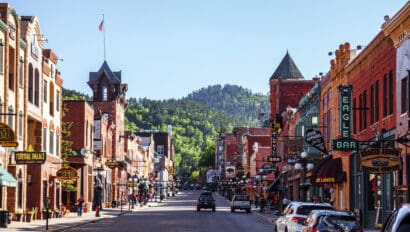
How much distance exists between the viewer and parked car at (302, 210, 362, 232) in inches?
968

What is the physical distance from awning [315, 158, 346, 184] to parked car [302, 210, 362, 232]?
26791 millimetres

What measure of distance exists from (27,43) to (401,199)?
1155 inches

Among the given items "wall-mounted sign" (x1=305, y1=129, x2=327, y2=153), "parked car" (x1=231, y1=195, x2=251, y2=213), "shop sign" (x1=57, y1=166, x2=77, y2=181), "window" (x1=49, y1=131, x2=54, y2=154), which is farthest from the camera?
"parked car" (x1=231, y1=195, x2=251, y2=213)

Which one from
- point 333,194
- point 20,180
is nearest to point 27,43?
point 20,180

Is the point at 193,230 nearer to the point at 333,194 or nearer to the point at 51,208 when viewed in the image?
the point at 333,194

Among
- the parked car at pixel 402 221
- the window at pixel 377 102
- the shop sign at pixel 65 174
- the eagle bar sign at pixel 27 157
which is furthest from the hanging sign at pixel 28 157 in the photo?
the parked car at pixel 402 221

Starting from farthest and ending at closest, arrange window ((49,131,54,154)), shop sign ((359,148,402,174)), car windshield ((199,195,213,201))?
car windshield ((199,195,213,201)), window ((49,131,54,154)), shop sign ((359,148,402,174))

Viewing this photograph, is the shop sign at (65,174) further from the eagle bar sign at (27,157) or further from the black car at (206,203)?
the black car at (206,203)

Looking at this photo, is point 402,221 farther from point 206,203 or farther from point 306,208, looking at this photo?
point 206,203

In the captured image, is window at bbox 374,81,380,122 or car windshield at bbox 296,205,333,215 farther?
window at bbox 374,81,380,122

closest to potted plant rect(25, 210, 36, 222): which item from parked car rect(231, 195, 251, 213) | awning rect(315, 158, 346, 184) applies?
awning rect(315, 158, 346, 184)

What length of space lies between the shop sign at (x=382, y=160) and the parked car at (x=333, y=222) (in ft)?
30.8

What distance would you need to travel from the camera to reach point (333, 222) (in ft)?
81.6

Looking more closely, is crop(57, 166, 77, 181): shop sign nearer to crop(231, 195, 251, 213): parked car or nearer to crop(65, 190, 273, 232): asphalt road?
crop(65, 190, 273, 232): asphalt road
